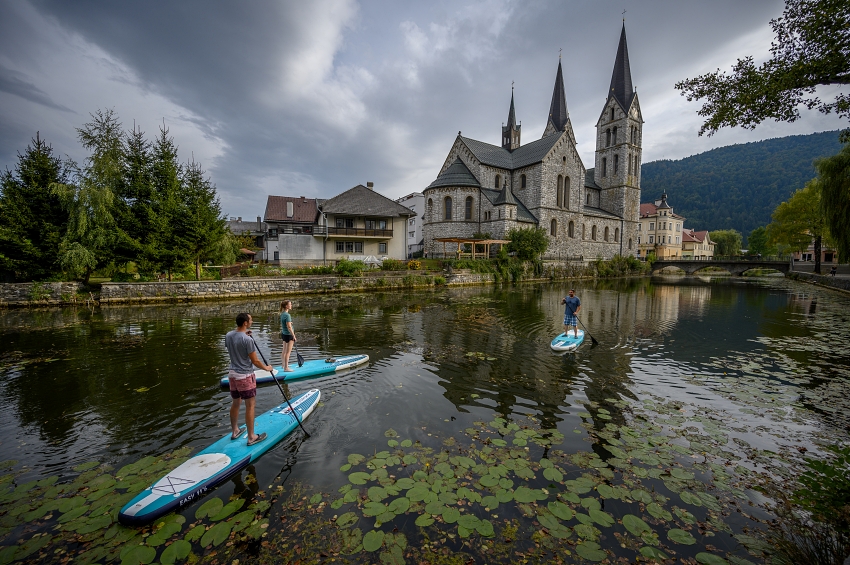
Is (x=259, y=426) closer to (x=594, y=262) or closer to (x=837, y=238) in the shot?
(x=837, y=238)

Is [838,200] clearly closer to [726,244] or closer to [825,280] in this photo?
[825,280]

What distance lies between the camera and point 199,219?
73.7 ft

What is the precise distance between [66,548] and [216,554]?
1.49m

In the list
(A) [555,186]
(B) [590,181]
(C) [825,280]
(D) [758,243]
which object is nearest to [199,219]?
(A) [555,186]

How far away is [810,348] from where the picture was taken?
37.1 feet

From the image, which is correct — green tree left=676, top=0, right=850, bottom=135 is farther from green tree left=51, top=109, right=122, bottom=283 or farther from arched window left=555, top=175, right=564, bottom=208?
arched window left=555, top=175, right=564, bottom=208

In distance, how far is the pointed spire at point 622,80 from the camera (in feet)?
173

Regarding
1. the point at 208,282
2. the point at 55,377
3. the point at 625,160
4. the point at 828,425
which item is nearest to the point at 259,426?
the point at 55,377

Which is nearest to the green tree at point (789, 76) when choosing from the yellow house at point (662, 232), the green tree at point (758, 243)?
the yellow house at point (662, 232)

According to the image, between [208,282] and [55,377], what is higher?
[208,282]

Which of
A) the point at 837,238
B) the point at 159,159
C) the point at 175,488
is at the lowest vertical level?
the point at 175,488

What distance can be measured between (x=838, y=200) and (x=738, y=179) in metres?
179

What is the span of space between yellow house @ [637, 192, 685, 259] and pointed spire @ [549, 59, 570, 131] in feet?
106

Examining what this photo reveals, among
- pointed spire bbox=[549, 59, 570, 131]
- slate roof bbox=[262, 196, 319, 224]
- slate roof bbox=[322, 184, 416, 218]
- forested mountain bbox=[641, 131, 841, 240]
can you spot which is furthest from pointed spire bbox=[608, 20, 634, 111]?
forested mountain bbox=[641, 131, 841, 240]
